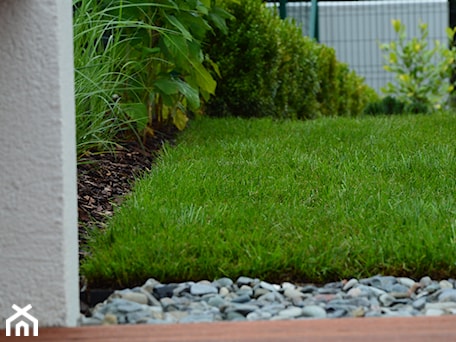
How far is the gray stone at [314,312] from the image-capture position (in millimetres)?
1863

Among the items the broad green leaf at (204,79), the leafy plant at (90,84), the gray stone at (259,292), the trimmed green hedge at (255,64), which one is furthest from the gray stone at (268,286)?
the trimmed green hedge at (255,64)

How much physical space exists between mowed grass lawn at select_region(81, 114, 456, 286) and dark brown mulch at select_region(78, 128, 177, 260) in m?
0.09

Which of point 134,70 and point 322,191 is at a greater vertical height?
point 134,70

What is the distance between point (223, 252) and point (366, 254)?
15.1 inches

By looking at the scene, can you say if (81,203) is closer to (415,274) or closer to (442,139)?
(415,274)

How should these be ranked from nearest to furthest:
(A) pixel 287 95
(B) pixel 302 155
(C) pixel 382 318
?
(C) pixel 382 318 < (B) pixel 302 155 < (A) pixel 287 95

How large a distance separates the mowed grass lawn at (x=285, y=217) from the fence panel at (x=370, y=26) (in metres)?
6.59

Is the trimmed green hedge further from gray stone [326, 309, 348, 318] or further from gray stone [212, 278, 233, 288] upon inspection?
gray stone [326, 309, 348, 318]

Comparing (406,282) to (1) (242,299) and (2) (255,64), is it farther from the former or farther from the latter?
(2) (255,64)

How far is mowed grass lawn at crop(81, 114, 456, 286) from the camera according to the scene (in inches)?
83.3

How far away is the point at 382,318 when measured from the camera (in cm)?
172

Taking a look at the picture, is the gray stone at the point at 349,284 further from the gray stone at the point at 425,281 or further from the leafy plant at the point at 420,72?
the leafy plant at the point at 420,72

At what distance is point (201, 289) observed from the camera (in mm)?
2029

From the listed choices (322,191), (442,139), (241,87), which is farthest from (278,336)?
(241,87)
